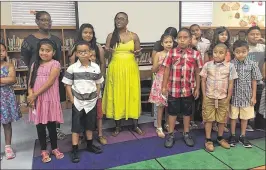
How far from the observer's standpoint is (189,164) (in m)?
2.05

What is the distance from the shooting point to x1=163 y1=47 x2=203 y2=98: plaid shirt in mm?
2281

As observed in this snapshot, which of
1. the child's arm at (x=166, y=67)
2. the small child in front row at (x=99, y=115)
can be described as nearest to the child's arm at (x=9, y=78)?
the small child in front row at (x=99, y=115)

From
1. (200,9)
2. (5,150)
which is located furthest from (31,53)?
(200,9)

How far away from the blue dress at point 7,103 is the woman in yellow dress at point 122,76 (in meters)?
0.92

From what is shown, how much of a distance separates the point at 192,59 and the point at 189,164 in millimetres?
909

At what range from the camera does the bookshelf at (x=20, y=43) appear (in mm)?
3691

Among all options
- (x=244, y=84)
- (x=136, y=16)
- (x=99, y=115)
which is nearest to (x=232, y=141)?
(x=244, y=84)

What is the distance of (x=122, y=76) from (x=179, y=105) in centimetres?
64

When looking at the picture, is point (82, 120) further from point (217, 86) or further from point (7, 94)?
point (217, 86)

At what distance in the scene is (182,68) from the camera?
90.1 inches

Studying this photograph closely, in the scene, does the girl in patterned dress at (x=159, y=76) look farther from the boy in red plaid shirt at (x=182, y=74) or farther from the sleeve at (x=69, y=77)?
the sleeve at (x=69, y=77)

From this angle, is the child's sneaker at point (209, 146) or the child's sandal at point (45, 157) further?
the child's sneaker at point (209, 146)

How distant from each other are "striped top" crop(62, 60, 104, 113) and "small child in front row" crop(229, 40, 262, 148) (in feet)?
4.29

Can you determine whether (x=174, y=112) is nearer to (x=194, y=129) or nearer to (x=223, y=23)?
(x=194, y=129)
